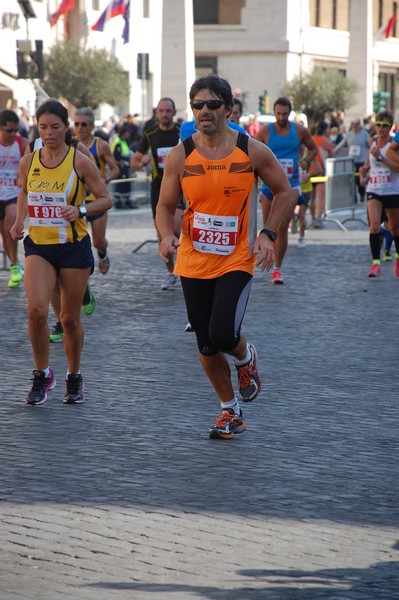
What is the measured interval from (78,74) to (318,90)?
19.5 metres

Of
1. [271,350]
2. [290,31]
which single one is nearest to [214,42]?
[290,31]

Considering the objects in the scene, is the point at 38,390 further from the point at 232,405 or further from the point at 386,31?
the point at 386,31

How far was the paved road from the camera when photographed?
187 inches

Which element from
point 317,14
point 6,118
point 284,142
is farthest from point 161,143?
point 317,14

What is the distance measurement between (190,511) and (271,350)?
4713 millimetres

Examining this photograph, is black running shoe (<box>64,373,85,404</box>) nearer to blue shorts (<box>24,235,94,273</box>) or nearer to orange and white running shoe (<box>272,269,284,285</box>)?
blue shorts (<box>24,235,94,273</box>)

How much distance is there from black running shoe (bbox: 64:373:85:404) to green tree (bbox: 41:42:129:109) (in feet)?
144

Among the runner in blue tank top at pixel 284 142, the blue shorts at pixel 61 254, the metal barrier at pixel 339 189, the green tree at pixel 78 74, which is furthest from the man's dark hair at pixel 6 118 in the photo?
the green tree at pixel 78 74

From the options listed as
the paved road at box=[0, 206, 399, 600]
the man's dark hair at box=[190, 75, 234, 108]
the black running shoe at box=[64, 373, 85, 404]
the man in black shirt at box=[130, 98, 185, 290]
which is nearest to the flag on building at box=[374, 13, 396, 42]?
the man in black shirt at box=[130, 98, 185, 290]

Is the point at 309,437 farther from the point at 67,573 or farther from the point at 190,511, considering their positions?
the point at 67,573

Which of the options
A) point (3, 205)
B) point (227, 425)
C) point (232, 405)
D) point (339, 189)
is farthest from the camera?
point (339, 189)

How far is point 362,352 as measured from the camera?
1020 centimetres

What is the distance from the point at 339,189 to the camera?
2392 centimetres

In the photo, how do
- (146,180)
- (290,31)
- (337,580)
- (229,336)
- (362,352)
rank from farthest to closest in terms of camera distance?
(290,31)
(146,180)
(362,352)
(229,336)
(337,580)
